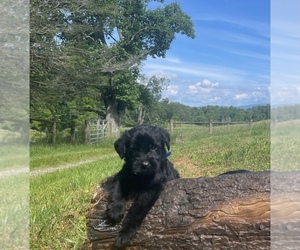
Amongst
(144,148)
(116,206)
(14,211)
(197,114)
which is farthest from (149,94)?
(14,211)

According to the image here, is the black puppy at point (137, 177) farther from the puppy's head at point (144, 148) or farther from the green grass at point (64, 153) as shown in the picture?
the green grass at point (64, 153)

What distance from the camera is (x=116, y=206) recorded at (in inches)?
54.8

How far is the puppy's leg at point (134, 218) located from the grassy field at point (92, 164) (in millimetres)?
307

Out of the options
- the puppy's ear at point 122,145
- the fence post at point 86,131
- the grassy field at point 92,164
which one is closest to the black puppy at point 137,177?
the puppy's ear at point 122,145

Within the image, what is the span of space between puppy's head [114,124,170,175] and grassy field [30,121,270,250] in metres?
0.19

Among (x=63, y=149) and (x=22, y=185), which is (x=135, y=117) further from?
(x=22, y=185)

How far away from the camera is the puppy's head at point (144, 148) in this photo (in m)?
1.36

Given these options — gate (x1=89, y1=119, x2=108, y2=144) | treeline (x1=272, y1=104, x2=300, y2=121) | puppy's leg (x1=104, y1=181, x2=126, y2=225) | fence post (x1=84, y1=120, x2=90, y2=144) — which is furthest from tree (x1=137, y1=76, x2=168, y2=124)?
treeline (x1=272, y1=104, x2=300, y2=121)

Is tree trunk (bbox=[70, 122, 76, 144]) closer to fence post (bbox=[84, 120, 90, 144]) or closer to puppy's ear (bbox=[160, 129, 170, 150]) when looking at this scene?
fence post (bbox=[84, 120, 90, 144])

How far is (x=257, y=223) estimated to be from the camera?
1.28m

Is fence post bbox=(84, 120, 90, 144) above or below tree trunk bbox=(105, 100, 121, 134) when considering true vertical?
below

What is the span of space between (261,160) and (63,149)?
774 millimetres

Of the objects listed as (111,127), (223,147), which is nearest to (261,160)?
(223,147)

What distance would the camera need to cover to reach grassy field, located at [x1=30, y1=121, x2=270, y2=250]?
1.70 m
